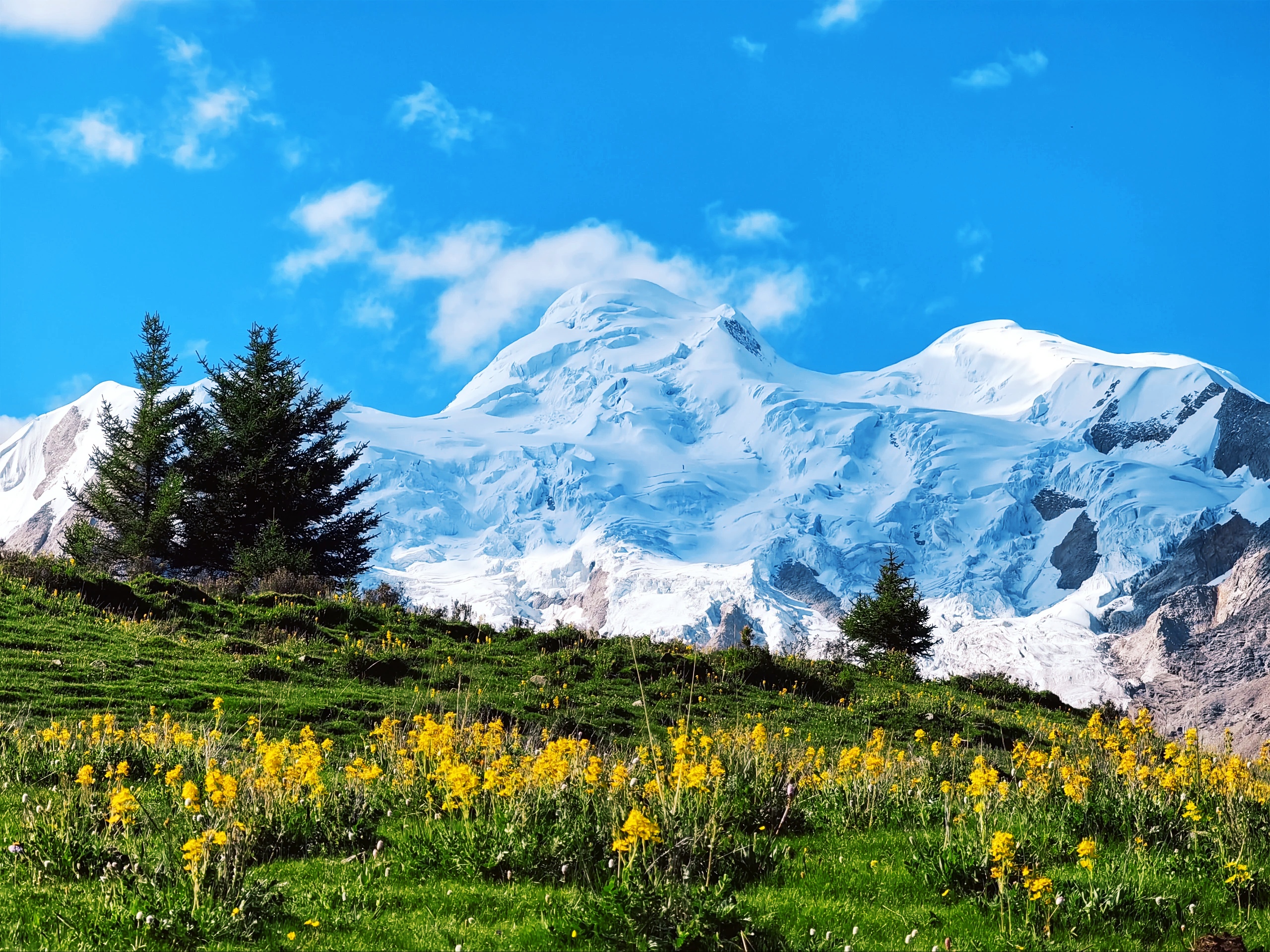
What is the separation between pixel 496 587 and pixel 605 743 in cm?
15595

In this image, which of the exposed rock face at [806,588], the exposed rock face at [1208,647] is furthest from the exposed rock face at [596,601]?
the exposed rock face at [1208,647]

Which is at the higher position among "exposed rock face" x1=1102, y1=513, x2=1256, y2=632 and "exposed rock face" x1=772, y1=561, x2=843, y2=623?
"exposed rock face" x1=1102, y1=513, x2=1256, y2=632

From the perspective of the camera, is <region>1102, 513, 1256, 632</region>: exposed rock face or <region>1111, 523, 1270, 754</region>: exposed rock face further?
<region>1102, 513, 1256, 632</region>: exposed rock face

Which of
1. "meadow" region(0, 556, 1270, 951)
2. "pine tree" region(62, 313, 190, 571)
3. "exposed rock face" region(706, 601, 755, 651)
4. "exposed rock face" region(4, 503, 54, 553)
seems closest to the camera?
"meadow" region(0, 556, 1270, 951)

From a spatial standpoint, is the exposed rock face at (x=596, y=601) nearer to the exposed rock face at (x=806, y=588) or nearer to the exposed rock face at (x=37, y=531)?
the exposed rock face at (x=806, y=588)

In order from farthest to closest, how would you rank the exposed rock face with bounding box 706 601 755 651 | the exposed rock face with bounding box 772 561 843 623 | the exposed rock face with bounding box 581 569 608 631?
the exposed rock face with bounding box 772 561 843 623, the exposed rock face with bounding box 581 569 608 631, the exposed rock face with bounding box 706 601 755 651

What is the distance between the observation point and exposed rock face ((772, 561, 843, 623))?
585ft

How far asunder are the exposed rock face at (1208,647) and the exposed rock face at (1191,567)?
5.91ft

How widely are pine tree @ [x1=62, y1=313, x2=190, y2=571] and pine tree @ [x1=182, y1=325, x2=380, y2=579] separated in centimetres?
95

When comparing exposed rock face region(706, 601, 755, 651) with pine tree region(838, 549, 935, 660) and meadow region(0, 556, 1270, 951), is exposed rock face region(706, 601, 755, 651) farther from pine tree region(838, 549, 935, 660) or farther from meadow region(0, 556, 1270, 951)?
meadow region(0, 556, 1270, 951)

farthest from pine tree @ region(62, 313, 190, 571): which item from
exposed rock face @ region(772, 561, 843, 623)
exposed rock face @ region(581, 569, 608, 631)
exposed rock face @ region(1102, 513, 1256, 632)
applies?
exposed rock face @ region(1102, 513, 1256, 632)

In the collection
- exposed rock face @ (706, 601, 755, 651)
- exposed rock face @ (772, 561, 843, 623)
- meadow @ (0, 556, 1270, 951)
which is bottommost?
meadow @ (0, 556, 1270, 951)

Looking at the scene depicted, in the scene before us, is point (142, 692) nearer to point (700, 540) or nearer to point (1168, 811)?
point (1168, 811)

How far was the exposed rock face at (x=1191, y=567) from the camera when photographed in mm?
174125
